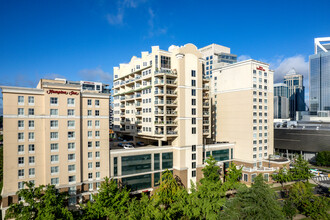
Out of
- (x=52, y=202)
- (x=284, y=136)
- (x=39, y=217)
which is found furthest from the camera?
(x=284, y=136)

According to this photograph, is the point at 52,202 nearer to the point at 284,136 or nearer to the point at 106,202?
the point at 106,202

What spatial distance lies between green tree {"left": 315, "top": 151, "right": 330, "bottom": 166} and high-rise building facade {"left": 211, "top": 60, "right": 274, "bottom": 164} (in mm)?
27045

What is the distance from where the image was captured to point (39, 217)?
3356cm

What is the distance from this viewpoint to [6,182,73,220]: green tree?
34688 mm

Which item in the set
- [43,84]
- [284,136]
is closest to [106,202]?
[43,84]

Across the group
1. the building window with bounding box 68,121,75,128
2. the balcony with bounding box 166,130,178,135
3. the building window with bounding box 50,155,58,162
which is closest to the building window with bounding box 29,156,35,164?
the building window with bounding box 50,155,58,162

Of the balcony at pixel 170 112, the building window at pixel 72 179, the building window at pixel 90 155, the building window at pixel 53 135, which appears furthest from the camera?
the balcony at pixel 170 112

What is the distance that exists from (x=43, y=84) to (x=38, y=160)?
1588 centimetres

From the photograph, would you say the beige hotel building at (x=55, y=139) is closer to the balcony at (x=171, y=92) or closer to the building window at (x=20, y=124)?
the building window at (x=20, y=124)

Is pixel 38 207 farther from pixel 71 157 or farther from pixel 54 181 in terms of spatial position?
pixel 71 157

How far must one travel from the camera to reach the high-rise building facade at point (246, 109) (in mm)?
70688

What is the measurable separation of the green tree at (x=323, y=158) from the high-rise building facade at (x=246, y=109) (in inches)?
1065

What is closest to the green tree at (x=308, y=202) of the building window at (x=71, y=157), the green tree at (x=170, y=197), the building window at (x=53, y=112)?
the green tree at (x=170, y=197)

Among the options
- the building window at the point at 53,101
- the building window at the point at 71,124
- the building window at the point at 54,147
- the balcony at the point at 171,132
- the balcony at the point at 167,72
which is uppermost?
the balcony at the point at 167,72
